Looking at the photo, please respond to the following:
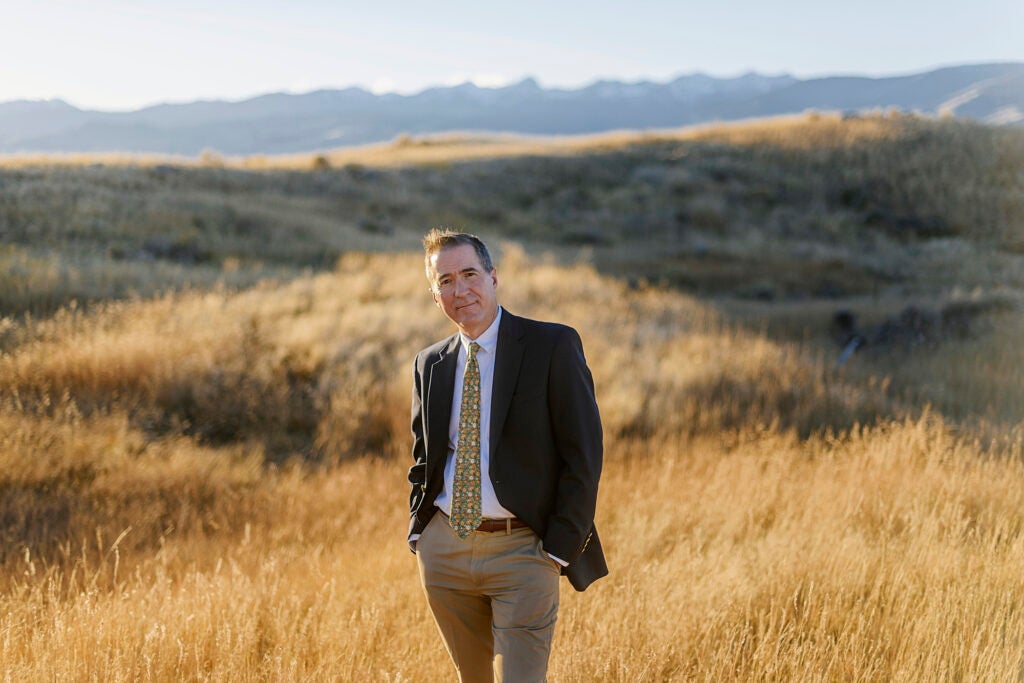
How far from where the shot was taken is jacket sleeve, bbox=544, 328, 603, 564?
2723 millimetres

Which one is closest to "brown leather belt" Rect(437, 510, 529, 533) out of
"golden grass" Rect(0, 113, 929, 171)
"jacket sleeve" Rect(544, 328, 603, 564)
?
"jacket sleeve" Rect(544, 328, 603, 564)

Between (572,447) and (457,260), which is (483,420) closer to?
(572,447)

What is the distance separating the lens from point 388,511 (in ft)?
24.0

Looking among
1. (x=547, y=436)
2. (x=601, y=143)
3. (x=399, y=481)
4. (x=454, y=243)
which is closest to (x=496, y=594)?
(x=547, y=436)

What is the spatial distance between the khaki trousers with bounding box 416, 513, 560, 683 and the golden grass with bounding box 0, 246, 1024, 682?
43.1 inches

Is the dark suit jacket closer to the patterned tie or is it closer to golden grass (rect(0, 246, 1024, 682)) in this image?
the patterned tie

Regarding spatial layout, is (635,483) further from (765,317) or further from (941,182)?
(941,182)

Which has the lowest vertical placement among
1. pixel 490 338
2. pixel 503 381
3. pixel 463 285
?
pixel 503 381

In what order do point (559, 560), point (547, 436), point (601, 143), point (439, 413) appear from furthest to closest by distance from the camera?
point (601, 143), point (439, 413), point (547, 436), point (559, 560)

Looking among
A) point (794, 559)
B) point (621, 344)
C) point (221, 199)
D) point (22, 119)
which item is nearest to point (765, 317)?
point (621, 344)

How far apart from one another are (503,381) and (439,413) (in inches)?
13.3

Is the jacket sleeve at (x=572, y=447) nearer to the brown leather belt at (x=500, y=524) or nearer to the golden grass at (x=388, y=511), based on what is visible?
the brown leather belt at (x=500, y=524)

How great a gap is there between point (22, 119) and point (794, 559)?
7438cm

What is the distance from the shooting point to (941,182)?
43.2 meters
